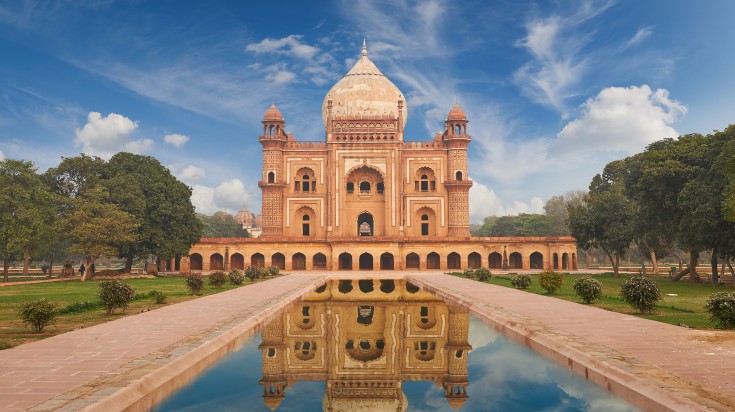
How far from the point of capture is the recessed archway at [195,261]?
4119 centimetres

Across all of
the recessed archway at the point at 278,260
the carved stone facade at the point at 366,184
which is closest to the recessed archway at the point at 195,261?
the carved stone facade at the point at 366,184

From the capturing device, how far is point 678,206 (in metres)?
23.3

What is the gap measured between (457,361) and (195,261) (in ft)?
121

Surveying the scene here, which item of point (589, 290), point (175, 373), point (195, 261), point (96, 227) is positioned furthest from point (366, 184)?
point (175, 373)

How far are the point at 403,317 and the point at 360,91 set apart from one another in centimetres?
3755

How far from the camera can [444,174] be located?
144 feet

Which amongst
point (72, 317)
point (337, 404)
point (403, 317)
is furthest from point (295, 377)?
point (72, 317)

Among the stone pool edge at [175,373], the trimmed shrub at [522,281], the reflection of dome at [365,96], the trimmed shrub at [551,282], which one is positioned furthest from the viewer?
the reflection of dome at [365,96]

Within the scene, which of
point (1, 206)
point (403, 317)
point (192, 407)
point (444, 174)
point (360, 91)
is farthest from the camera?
point (360, 91)

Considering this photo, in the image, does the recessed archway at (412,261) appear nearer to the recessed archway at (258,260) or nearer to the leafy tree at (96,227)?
the recessed archway at (258,260)

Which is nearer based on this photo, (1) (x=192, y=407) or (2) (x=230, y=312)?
(1) (x=192, y=407)

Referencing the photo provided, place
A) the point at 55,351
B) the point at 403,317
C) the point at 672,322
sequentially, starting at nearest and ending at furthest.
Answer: the point at 55,351 < the point at 672,322 < the point at 403,317

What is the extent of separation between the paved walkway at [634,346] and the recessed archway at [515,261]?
29.2 meters

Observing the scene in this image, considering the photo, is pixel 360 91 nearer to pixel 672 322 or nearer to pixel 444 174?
pixel 444 174
